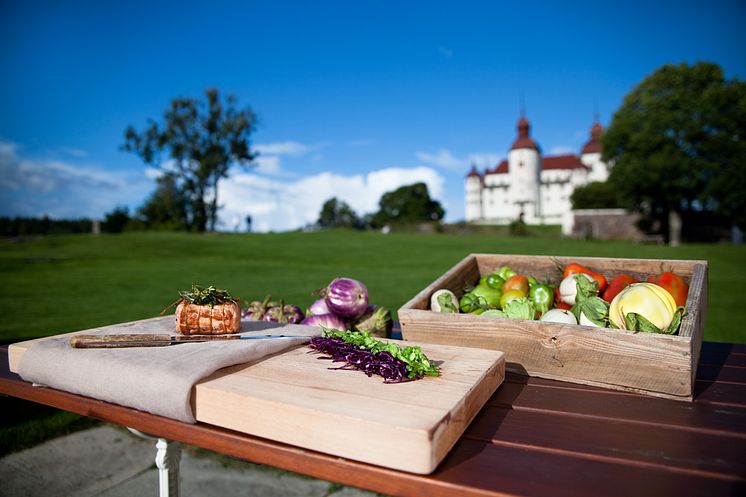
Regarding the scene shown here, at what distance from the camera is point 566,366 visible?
5.93ft

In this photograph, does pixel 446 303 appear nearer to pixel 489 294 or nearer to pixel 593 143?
pixel 489 294

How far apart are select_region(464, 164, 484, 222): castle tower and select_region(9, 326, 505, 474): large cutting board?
9837cm

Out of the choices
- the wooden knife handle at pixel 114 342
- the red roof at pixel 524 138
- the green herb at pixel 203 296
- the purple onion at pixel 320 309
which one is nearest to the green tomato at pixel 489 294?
the purple onion at pixel 320 309

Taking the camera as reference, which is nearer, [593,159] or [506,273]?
[506,273]

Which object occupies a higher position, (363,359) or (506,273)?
(506,273)

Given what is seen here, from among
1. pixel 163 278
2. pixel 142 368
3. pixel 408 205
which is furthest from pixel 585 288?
pixel 408 205

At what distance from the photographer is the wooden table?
1.03 meters

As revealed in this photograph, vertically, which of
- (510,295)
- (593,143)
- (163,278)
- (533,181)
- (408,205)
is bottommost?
(163,278)

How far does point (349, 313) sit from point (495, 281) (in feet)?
2.71

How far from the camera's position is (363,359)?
4.95 ft

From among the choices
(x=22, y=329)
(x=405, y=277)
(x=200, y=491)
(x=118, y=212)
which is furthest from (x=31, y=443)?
(x=118, y=212)

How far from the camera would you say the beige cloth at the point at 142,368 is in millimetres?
1354

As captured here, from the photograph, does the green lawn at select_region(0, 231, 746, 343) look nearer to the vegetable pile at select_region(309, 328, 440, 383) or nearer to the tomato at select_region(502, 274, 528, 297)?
the vegetable pile at select_region(309, 328, 440, 383)

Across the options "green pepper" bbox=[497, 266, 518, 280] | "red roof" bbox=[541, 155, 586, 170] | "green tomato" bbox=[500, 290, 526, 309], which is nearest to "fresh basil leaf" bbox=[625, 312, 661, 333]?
"green tomato" bbox=[500, 290, 526, 309]
